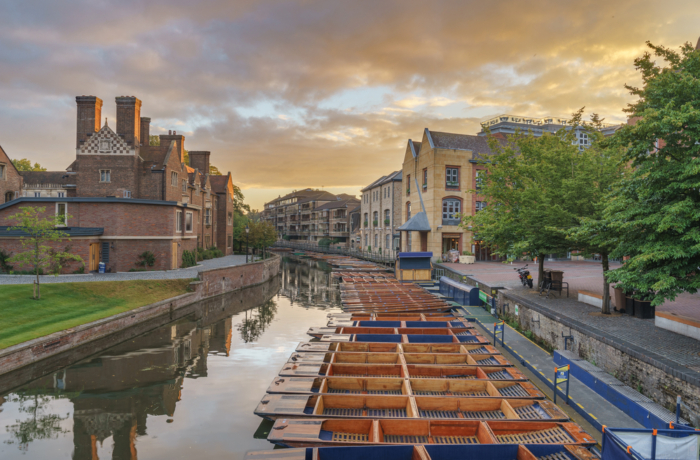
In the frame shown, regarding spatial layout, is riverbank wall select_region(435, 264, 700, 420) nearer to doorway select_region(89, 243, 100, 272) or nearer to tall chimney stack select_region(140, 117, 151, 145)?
doorway select_region(89, 243, 100, 272)

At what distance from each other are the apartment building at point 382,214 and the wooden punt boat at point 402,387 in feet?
127

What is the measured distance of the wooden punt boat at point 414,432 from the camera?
24.6 ft

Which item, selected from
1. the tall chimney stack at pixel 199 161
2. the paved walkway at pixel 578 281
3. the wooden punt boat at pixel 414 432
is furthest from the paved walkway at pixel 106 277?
the paved walkway at pixel 578 281

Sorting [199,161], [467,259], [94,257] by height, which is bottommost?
[467,259]

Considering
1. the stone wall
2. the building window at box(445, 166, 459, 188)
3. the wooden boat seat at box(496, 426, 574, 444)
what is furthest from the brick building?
the wooden boat seat at box(496, 426, 574, 444)

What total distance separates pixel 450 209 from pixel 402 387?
32.1 metres

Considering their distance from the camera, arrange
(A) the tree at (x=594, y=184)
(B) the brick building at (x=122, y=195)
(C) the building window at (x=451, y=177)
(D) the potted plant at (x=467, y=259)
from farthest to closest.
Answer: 1. (C) the building window at (x=451, y=177)
2. (D) the potted plant at (x=467, y=259)
3. (B) the brick building at (x=122, y=195)
4. (A) the tree at (x=594, y=184)

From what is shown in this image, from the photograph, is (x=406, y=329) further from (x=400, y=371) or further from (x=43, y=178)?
(x=43, y=178)

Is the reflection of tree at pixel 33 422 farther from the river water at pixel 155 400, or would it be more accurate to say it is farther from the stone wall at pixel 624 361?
the stone wall at pixel 624 361

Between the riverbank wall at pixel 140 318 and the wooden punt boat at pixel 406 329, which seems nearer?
the riverbank wall at pixel 140 318

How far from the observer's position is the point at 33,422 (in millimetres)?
10328

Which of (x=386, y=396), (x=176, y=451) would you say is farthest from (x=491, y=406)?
(x=176, y=451)

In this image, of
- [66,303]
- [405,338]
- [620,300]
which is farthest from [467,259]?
[66,303]

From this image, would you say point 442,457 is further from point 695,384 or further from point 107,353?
point 107,353
